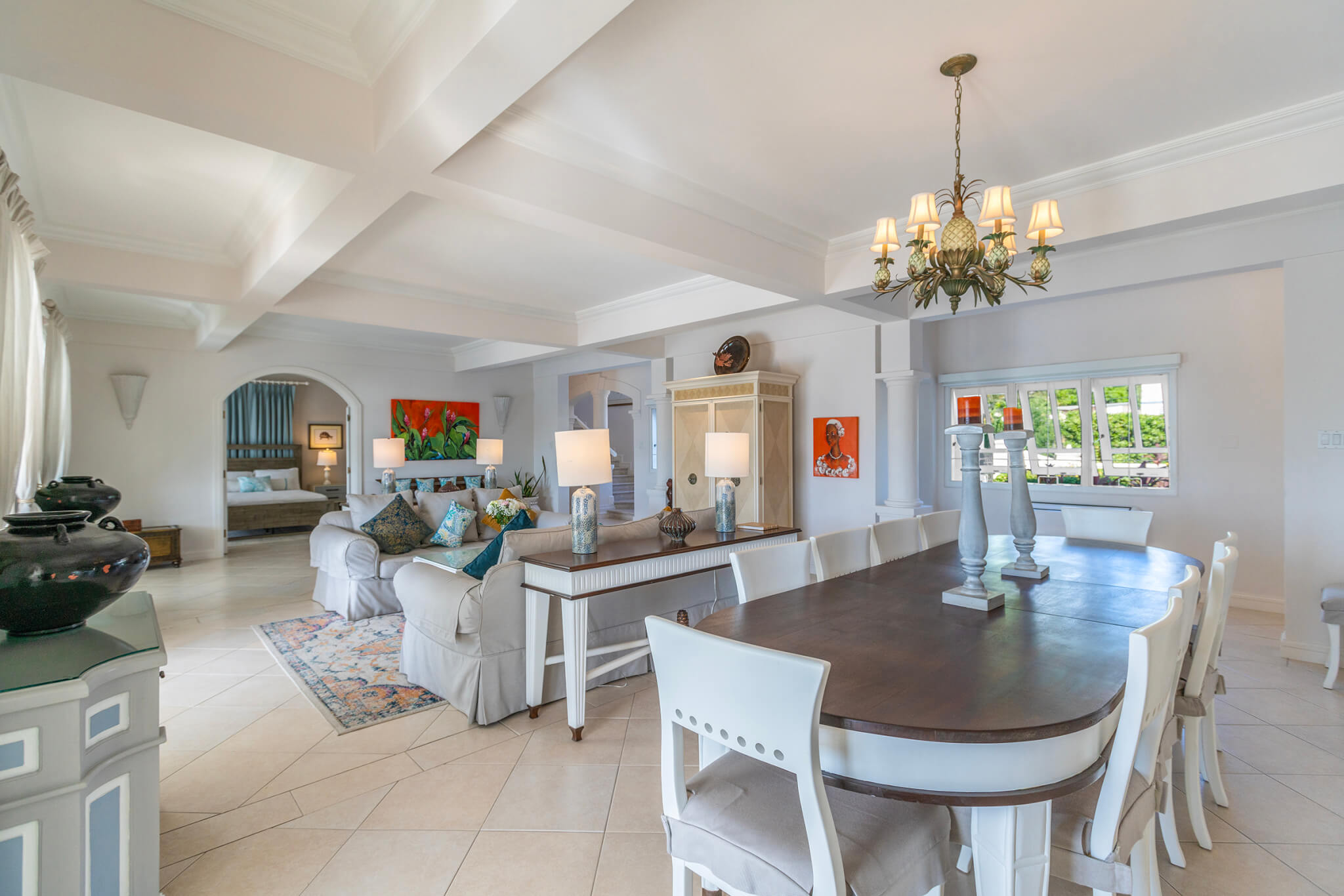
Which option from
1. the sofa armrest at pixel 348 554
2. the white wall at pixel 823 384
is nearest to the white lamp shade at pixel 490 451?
the sofa armrest at pixel 348 554

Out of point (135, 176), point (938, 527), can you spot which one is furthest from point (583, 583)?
point (135, 176)

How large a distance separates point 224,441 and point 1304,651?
31.2 feet

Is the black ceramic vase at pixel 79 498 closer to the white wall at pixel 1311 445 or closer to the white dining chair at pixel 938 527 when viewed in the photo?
the white dining chair at pixel 938 527

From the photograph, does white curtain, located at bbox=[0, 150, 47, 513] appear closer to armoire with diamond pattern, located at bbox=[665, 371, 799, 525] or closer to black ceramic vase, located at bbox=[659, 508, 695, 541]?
black ceramic vase, located at bbox=[659, 508, 695, 541]

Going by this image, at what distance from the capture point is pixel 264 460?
10055mm

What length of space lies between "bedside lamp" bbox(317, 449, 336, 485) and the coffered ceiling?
21.9ft

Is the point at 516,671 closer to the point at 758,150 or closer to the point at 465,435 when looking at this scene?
the point at 758,150

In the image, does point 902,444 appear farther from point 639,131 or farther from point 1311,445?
point 639,131

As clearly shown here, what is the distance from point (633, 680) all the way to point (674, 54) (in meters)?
2.94

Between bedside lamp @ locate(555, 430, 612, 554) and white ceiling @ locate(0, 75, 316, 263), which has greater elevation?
white ceiling @ locate(0, 75, 316, 263)

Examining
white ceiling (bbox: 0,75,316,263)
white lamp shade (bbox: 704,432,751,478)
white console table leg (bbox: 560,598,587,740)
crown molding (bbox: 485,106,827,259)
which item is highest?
white ceiling (bbox: 0,75,316,263)

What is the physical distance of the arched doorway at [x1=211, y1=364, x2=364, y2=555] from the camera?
7.08 meters

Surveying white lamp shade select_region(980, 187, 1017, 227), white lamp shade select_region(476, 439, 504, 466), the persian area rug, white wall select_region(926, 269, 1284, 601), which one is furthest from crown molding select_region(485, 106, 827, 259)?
white lamp shade select_region(476, 439, 504, 466)

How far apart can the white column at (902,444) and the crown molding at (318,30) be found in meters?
4.19
